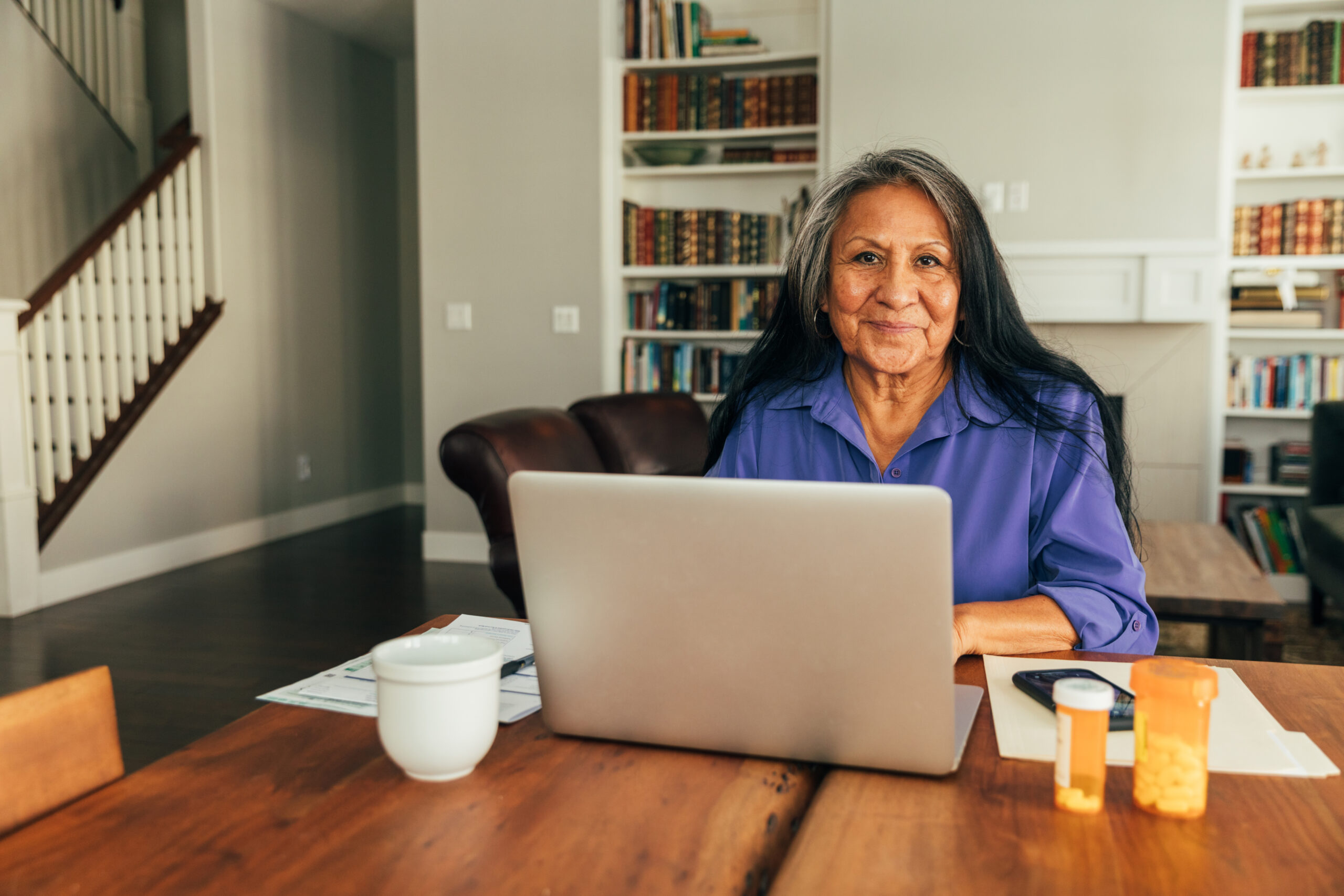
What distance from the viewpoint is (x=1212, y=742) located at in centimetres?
83

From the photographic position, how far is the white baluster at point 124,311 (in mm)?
4340

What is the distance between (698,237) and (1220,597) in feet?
9.39

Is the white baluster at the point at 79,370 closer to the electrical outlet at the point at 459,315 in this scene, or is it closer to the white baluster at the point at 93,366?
the white baluster at the point at 93,366

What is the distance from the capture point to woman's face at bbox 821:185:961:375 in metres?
1.36

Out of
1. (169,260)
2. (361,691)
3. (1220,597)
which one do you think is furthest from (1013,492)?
(169,260)

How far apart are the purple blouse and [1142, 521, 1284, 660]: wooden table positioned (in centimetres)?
135

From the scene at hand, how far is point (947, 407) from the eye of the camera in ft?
4.48

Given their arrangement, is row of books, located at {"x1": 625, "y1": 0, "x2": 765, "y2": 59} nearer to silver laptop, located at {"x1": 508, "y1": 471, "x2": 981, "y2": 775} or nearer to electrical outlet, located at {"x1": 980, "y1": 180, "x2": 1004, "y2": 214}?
electrical outlet, located at {"x1": 980, "y1": 180, "x2": 1004, "y2": 214}

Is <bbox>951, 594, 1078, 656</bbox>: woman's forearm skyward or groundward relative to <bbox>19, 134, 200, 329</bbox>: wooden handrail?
groundward

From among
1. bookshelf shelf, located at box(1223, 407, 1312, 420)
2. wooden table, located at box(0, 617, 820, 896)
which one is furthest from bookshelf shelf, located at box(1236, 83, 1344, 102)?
wooden table, located at box(0, 617, 820, 896)

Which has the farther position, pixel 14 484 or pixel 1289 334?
pixel 1289 334

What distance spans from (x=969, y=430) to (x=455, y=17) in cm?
414

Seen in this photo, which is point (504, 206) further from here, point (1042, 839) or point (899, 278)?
point (1042, 839)

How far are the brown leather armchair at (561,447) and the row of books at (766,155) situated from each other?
130cm
